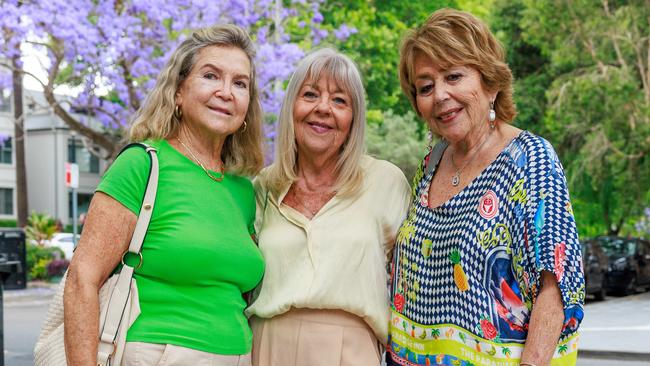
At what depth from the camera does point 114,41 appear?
12766mm

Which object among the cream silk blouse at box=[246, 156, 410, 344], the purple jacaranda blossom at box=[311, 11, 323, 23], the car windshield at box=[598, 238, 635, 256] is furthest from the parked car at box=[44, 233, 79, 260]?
the cream silk blouse at box=[246, 156, 410, 344]

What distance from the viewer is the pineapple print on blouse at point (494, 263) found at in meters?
2.67

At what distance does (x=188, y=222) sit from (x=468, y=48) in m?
1.24

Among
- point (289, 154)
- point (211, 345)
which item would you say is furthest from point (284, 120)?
point (211, 345)

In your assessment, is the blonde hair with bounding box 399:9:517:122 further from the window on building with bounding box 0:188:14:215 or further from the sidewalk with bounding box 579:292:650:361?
the window on building with bounding box 0:188:14:215

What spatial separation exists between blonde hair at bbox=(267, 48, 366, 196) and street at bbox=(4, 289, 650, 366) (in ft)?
25.3

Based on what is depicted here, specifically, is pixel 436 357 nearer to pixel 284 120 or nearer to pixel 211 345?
pixel 211 345

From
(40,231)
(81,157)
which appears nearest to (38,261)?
(40,231)

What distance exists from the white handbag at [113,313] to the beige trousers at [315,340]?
0.72m

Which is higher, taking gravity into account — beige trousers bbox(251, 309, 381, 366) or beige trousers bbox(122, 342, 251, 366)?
beige trousers bbox(122, 342, 251, 366)

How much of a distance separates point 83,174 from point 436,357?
1871 inches

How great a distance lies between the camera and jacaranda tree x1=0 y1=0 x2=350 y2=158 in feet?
41.6

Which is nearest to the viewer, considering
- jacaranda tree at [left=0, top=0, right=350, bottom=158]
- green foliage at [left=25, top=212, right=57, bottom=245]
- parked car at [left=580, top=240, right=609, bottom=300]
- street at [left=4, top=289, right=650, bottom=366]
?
street at [left=4, top=289, right=650, bottom=366]

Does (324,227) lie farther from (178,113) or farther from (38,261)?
(38,261)
